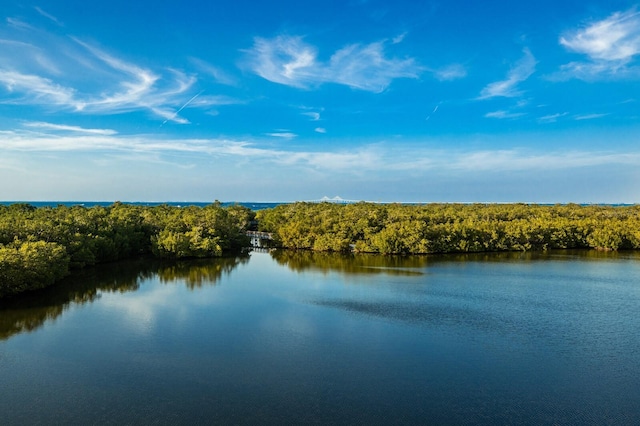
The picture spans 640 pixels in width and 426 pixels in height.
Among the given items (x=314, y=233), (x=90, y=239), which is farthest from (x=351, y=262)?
(x=90, y=239)

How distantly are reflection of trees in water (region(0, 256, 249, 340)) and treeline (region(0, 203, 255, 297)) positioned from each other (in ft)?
3.26

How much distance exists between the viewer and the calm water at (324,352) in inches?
588

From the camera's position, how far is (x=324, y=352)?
19.6m

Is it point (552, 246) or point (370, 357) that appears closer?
point (370, 357)

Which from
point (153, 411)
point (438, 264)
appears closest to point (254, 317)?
point (153, 411)

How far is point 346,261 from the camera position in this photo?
47.2m

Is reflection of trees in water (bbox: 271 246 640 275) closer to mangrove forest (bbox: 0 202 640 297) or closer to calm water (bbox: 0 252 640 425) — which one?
mangrove forest (bbox: 0 202 640 297)

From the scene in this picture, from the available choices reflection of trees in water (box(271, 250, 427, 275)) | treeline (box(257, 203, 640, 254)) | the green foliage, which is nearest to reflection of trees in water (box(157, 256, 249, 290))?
reflection of trees in water (box(271, 250, 427, 275))

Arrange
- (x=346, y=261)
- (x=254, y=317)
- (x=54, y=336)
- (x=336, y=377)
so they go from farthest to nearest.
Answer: (x=346, y=261), (x=254, y=317), (x=54, y=336), (x=336, y=377)

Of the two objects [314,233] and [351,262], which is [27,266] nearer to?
[351,262]

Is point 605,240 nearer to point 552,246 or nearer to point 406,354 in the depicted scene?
point 552,246

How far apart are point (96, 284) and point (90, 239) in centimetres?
902

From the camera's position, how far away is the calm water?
49.0ft

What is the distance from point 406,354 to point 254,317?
9305mm
